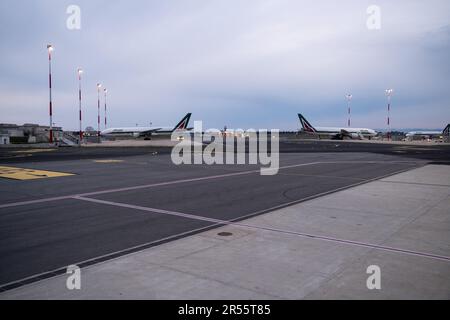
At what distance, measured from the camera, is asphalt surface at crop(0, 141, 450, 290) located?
26.4ft

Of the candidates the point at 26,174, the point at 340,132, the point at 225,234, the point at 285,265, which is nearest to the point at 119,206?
the point at 225,234

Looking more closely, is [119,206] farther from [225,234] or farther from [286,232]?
[286,232]

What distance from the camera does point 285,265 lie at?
7.14 m

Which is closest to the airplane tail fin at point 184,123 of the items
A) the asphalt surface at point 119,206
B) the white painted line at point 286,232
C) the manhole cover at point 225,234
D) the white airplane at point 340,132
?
the white airplane at point 340,132

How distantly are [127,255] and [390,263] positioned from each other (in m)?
5.14

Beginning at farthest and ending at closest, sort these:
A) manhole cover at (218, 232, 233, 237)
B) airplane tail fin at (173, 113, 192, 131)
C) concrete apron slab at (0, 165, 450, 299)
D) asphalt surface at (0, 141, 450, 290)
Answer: airplane tail fin at (173, 113, 192, 131) < manhole cover at (218, 232, 233, 237) < asphalt surface at (0, 141, 450, 290) < concrete apron slab at (0, 165, 450, 299)

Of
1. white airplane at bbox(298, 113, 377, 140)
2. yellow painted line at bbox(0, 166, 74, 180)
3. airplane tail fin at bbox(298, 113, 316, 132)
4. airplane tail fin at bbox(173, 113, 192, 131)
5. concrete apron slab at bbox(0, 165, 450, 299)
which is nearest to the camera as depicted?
concrete apron slab at bbox(0, 165, 450, 299)

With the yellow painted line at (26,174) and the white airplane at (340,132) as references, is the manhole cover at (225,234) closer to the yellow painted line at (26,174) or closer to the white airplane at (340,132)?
the yellow painted line at (26,174)

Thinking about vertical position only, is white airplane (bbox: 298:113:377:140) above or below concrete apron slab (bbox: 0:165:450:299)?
above

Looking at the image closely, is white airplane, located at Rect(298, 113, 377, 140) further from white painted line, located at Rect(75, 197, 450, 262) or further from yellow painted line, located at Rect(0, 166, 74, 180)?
white painted line, located at Rect(75, 197, 450, 262)

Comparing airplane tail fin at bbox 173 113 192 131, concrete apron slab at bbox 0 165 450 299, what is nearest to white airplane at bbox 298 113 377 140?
airplane tail fin at bbox 173 113 192 131

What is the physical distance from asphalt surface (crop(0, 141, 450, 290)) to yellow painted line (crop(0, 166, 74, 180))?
1.10 m

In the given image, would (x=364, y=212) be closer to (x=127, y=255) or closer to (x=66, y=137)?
(x=127, y=255)

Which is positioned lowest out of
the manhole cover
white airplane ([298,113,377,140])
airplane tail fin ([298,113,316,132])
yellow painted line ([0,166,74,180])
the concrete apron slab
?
the concrete apron slab
